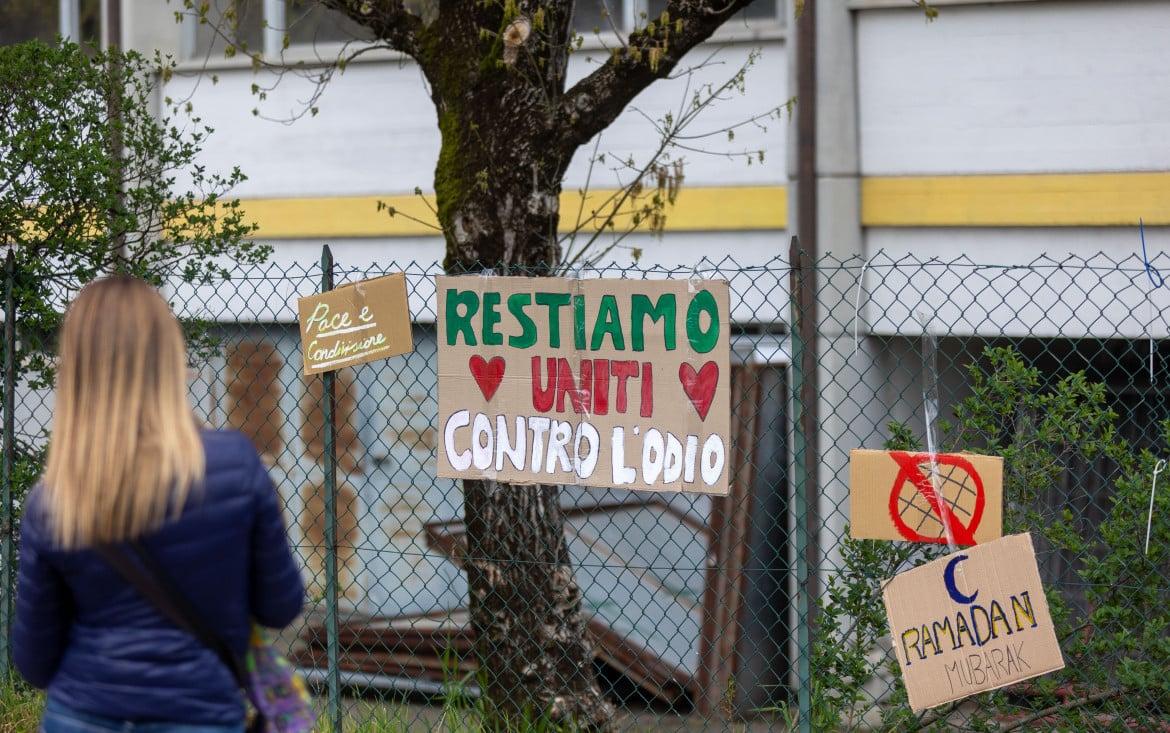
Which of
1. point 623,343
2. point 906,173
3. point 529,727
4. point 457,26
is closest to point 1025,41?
point 906,173

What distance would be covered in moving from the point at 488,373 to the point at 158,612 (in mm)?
1816

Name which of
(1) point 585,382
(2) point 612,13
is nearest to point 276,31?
(2) point 612,13

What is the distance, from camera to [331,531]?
427 centimetres

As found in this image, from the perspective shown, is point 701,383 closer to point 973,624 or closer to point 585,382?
point 585,382

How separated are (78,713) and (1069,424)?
2807 mm

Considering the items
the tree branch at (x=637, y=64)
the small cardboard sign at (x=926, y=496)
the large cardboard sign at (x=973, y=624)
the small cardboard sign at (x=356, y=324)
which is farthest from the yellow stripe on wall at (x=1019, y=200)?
the small cardboard sign at (x=356, y=324)

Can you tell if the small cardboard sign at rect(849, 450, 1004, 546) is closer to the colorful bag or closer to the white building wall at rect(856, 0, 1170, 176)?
the colorful bag

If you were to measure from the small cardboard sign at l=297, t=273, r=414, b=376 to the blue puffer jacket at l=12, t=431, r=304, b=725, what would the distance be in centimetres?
165

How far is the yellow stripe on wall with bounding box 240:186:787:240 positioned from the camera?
22.8ft

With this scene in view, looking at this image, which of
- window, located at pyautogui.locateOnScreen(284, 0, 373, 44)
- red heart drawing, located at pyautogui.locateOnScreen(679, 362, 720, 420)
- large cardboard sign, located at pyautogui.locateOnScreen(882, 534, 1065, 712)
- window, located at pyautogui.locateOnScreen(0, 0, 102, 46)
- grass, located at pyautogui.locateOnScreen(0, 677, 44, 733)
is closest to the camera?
large cardboard sign, located at pyautogui.locateOnScreen(882, 534, 1065, 712)

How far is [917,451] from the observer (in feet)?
12.5

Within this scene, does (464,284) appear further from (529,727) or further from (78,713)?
(78,713)

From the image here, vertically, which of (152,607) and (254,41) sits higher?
(254,41)

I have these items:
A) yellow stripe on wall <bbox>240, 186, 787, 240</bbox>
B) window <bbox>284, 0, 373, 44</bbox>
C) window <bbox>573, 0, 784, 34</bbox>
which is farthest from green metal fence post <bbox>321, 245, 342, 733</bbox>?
window <bbox>284, 0, 373, 44</bbox>
